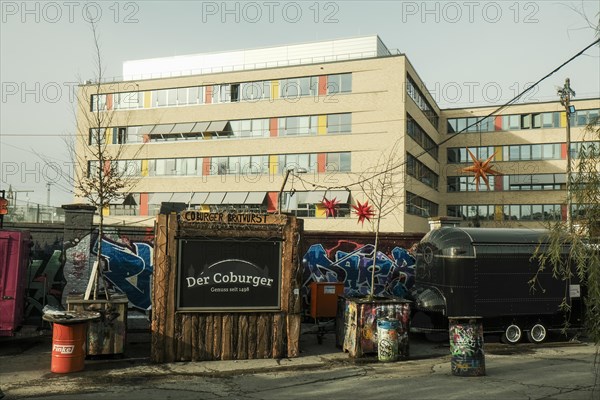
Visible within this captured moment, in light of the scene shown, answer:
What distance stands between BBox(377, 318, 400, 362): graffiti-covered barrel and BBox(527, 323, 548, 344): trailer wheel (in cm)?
464

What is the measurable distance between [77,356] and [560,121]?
162 ft

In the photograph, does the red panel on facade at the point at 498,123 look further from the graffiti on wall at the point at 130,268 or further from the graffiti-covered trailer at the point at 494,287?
the graffiti on wall at the point at 130,268

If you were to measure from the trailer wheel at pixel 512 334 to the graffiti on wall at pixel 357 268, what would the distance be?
12.9 feet

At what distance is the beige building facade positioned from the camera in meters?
39.2

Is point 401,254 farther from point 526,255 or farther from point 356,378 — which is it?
point 356,378

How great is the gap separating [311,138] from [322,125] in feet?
4.39

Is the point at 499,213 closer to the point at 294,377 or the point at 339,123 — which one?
the point at 339,123

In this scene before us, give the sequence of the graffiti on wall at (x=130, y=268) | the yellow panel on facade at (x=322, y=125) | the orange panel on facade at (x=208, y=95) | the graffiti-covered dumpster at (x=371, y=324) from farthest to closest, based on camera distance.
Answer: the orange panel on facade at (x=208, y=95)
the yellow panel on facade at (x=322, y=125)
the graffiti on wall at (x=130, y=268)
the graffiti-covered dumpster at (x=371, y=324)

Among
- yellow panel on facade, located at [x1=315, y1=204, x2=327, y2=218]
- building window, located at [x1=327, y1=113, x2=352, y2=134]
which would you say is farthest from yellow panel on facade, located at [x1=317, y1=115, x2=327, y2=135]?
yellow panel on facade, located at [x1=315, y1=204, x2=327, y2=218]

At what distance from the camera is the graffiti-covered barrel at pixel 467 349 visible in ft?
30.9

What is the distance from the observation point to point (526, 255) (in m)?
13.4

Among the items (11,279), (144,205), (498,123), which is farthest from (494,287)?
(498,123)

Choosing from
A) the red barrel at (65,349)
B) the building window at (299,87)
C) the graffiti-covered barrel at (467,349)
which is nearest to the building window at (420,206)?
the building window at (299,87)

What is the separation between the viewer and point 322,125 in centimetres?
4075
